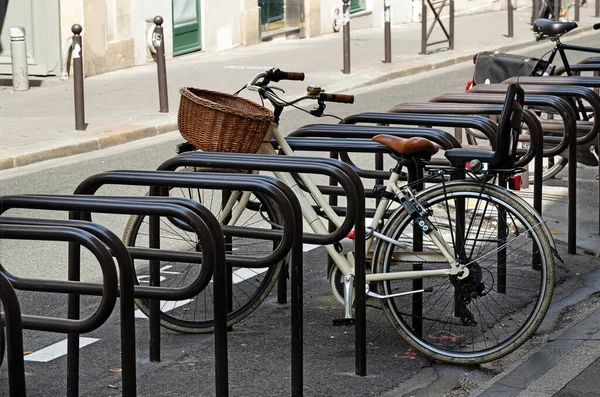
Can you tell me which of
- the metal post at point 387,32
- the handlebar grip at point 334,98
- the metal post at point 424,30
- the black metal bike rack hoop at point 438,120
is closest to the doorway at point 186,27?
the metal post at point 387,32

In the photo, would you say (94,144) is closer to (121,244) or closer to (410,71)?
(410,71)

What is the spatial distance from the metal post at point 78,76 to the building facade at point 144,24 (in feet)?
14.0

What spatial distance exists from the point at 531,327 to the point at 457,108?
1753 mm

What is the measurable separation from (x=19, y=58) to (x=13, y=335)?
12458 millimetres

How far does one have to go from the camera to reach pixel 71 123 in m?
12.9

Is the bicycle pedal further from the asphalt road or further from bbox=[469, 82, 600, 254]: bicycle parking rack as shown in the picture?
bbox=[469, 82, 600, 254]: bicycle parking rack

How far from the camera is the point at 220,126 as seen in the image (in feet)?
17.2

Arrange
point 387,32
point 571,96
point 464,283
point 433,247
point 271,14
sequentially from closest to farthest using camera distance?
point 464,283 < point 433,247 < point 571,96 < point 387,32 < point 271,14

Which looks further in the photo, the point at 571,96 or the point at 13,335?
the point at 571,96

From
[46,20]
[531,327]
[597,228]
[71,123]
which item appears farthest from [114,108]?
[531,327]

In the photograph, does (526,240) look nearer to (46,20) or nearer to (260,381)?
(260,381)

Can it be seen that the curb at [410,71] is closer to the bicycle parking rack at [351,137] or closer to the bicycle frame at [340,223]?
the bicycle parking rack at [351,137]

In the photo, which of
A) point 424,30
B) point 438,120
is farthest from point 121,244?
point 424,30

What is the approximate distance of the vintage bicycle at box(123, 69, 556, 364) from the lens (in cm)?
513
